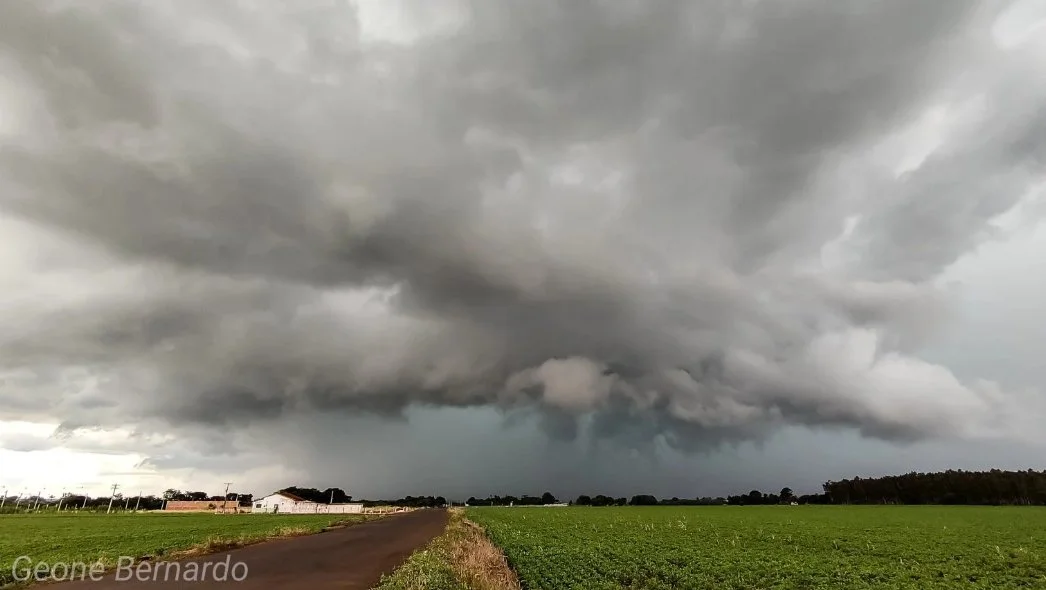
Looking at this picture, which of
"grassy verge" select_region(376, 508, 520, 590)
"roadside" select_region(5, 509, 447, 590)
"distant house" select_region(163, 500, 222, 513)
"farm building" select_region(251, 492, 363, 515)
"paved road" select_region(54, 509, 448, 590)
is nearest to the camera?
"grassy verge" select_region(376, 508, 520, 590)

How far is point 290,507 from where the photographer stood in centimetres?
17050

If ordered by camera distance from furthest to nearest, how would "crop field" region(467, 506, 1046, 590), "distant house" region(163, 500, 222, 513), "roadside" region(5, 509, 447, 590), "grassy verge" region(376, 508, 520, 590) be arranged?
"distant house" region(163, 500, 222, 513), "crop field" region(467, 506, 1046, 590), "roadside" region(5, 509, 447, 590), "grassy verge" region(376, 508, 520, 590)

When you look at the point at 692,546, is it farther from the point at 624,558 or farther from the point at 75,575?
the point at 75,575

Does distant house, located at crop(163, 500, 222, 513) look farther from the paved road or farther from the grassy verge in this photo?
the grassy verge

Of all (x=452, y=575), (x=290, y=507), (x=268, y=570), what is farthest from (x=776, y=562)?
(x=290, y=507)

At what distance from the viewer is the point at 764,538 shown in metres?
50.5

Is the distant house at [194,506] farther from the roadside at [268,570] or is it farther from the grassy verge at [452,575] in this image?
the grassy verge at [452,575]

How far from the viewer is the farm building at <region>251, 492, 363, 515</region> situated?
164375mm

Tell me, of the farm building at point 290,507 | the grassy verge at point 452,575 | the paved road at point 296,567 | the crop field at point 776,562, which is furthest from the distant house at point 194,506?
the grassy verge at point 452,575

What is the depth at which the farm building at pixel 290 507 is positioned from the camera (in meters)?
164

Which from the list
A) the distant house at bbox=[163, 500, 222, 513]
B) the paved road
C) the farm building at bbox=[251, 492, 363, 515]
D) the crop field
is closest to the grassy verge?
the crop field

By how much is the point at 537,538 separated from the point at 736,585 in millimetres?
27081

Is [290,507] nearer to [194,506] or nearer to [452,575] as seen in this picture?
[194,506]

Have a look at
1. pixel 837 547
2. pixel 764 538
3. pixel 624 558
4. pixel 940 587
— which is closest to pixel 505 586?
pixel 624 558
